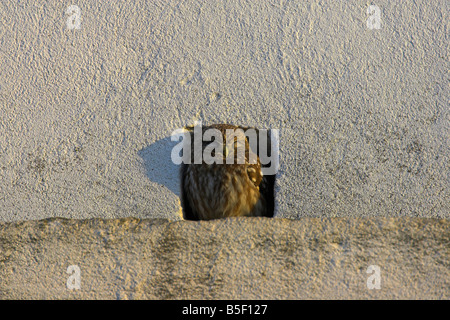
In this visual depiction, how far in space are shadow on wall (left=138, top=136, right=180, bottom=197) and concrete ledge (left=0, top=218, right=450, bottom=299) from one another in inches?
13.6

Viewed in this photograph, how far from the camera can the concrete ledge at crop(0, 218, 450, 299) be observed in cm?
215

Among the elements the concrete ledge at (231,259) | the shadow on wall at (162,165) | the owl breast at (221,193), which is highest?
the shadow on wall at (162,165)

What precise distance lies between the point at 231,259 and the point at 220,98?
2.86 ft

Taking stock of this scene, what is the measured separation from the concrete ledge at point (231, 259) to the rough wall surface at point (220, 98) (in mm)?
280

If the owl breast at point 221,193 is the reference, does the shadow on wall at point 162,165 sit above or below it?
above

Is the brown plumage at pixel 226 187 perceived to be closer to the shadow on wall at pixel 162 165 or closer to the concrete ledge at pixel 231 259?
the shadow on wall at pixel 162 165

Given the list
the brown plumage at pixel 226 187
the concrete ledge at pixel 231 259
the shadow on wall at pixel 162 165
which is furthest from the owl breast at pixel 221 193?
the concrete ledge at pixel 231 259

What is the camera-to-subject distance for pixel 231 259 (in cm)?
222

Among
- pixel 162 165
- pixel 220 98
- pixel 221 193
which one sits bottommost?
pixel 221 193

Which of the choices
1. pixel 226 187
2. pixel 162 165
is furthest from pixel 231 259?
pixel 226 187

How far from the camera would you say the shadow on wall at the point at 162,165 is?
2.66m

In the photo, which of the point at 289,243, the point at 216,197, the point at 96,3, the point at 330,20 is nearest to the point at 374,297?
the point at 289,243

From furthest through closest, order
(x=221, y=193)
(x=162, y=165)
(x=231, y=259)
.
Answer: (x=221, y=193) → (x=162, y=165) → (x=231, y=259)

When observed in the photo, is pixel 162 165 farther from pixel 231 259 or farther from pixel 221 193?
Result: pixel 231 259
